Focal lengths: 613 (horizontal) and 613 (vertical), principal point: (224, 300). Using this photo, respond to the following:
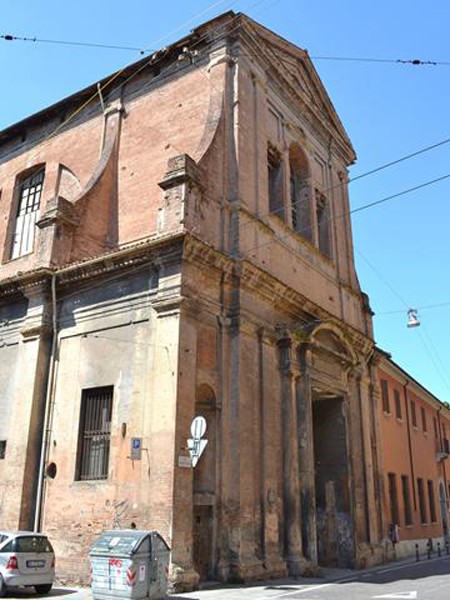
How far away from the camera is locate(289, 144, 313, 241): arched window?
66.7 ft

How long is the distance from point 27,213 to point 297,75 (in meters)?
10.6

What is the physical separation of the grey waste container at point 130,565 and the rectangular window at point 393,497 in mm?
15891

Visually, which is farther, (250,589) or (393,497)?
(393,497)

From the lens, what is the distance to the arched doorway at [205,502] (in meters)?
12.7

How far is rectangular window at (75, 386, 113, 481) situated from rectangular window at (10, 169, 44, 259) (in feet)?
23.0

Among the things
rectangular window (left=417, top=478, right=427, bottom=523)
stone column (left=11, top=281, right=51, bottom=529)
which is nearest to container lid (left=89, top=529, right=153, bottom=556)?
stone column (left=11, top=281, right=51, bottom=529)

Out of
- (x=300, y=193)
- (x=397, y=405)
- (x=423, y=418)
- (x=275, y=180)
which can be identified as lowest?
(x=397, y=405)

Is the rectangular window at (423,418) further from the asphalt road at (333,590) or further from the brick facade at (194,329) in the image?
the asphalt road at (333,590)

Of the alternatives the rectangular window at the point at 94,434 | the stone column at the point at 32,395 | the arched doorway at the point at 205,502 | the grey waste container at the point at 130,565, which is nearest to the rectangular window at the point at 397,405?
the arched doorway at the point at 205,502

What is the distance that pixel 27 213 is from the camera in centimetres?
2084

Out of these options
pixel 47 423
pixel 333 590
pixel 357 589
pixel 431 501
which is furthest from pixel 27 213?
pixel 431 501

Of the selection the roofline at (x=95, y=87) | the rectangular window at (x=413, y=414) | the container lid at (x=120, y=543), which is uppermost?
the roofline at (x=95, y=87)

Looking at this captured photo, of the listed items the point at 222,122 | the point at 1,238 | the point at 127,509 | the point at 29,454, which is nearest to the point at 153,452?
the point at 127,509

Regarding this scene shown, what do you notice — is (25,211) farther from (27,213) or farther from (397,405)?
(397,405)
